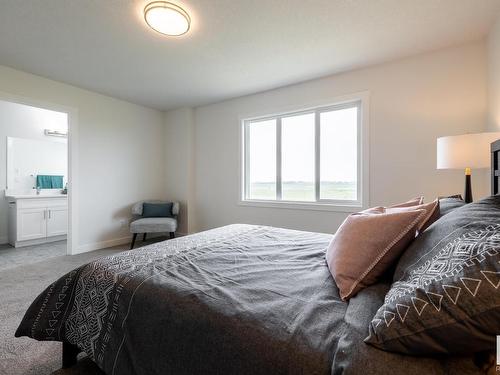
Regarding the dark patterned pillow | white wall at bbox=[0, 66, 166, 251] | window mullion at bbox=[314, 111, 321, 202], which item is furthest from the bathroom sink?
the dark patterned pillow

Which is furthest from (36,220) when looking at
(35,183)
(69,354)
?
(69,354)

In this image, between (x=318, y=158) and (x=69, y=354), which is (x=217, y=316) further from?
(x=318, y=158)

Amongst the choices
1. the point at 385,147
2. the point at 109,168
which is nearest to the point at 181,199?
the point at 109,168

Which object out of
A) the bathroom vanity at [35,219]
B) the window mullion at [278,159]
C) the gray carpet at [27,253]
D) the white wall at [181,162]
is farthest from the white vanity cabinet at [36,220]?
the window mullion at [278,159]

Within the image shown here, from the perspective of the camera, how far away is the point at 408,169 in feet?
8.87

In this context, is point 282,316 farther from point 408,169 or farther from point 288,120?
point 288,120

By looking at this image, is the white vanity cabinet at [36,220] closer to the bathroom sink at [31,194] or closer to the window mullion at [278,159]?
the bathroom sink at [31,194]

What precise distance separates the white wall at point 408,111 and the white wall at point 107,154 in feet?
7.20

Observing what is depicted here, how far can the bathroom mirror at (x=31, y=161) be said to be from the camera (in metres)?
4.31

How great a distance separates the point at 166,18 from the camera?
196 centimetres

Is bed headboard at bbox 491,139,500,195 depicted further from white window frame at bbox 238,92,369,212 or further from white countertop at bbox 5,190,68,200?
white countertop at bbox 5,190,68,200

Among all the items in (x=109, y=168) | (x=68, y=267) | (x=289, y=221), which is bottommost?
(x=68, y=267)

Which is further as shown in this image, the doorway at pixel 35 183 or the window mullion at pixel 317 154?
the doorway at pixel 35 183

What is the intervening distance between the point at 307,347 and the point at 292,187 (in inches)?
117
